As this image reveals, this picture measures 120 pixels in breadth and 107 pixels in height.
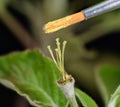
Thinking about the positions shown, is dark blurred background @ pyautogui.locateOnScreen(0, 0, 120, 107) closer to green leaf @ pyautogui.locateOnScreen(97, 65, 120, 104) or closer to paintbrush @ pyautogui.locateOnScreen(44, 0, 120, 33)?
green leaf @ pyautogui.locateOnScreen(97, 65, 120, 104)

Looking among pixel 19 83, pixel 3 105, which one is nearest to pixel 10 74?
pixel 19 83

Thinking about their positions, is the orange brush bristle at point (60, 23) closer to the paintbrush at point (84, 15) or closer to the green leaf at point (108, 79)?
the paintbrush at point (84, 15)

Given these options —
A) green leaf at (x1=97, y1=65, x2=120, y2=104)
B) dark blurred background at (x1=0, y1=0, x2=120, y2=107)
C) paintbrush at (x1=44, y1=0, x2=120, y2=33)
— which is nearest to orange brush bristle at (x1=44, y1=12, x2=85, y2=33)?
paintbrush at (x1=44, y1=0, x2=120, y2=33)

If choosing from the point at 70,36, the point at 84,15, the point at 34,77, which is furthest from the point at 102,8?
the point at 70,36

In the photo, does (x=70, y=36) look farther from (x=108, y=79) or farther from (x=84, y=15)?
(x=84, y=15)

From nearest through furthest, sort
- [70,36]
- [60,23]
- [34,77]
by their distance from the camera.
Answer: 1. [60,23]
2. [34,77]
3. [70,36]

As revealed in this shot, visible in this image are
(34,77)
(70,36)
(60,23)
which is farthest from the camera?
(70,36)

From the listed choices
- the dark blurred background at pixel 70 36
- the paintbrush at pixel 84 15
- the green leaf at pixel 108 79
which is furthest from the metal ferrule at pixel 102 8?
the dark blurred background at pixel 70 36
